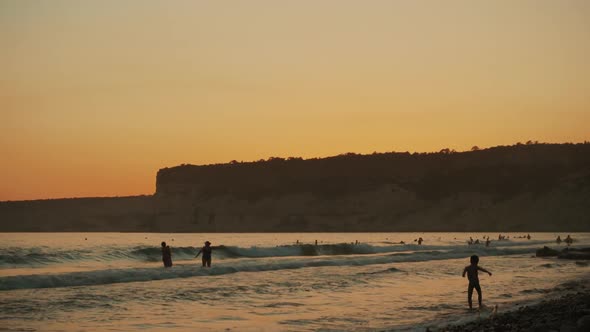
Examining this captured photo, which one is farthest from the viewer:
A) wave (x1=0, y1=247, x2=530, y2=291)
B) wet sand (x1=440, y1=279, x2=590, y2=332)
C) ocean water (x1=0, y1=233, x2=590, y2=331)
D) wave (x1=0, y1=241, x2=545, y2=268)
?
wave (x1=0, y1=241, x2=545, y2=268)

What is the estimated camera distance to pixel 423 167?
186500 mm

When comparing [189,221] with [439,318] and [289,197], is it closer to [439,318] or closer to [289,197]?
[289,197]

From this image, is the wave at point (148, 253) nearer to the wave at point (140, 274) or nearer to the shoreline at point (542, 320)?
the wave at point (140, 274)

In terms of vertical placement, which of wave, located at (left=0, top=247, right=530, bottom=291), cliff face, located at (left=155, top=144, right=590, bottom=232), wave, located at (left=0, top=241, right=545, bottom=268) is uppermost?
cliff face, located at (left=155, top=144, right=590, bottom=232)

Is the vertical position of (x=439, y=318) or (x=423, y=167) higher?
(x=423, y=167)

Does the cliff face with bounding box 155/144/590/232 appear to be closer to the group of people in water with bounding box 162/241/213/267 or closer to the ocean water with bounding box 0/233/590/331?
the ocean water with bounding box 0/233/590/331

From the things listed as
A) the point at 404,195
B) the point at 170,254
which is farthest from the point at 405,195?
the point at 170,254

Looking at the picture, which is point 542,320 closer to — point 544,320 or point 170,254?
point 544,320

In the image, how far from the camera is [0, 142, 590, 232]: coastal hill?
531ft

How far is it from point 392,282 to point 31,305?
47.7ft

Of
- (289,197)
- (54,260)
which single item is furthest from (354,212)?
(54,260)

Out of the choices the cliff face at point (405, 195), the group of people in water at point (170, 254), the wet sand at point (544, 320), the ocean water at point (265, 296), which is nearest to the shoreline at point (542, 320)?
the wet sand at point (544, 320)

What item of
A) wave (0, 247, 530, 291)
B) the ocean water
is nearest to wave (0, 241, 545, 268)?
the ocean water

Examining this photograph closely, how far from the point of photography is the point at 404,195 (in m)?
177
